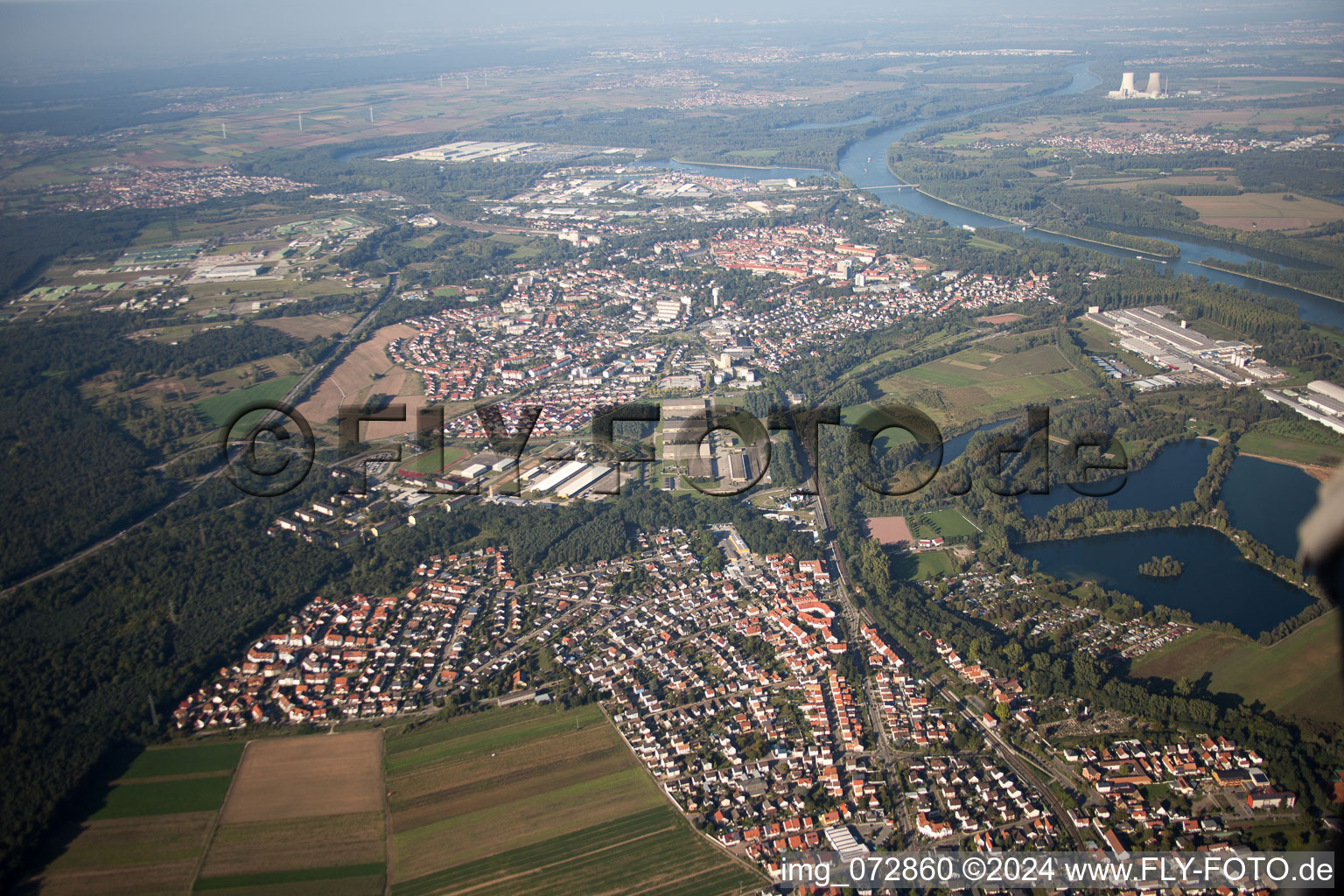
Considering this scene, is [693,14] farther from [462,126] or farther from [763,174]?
[763,174]

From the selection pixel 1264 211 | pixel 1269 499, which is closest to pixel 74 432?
pixel 1269 499

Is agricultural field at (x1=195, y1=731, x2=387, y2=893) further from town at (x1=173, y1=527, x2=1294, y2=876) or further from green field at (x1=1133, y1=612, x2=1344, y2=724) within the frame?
green field at (x1=1133, y1=612, x2=1344, y2=724)

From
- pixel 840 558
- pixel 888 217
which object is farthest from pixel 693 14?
pixel 840 558

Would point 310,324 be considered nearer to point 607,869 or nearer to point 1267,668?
point 607,869

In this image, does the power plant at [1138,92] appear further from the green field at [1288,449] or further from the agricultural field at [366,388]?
the agricultural field at [366,388]

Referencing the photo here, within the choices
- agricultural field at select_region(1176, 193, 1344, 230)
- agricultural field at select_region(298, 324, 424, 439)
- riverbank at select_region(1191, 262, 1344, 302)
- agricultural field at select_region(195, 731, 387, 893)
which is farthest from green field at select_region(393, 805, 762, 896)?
agricultural field at select_region(1176, 193, 1344, 230)

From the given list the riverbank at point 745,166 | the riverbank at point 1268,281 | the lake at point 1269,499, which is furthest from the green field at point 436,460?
the riverbank at point 745,166
